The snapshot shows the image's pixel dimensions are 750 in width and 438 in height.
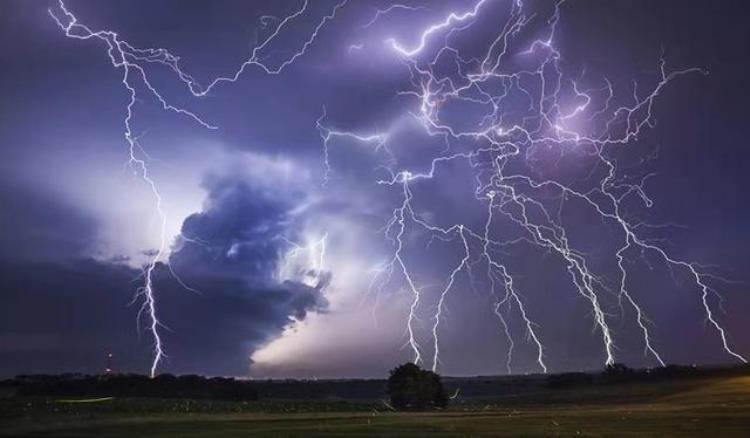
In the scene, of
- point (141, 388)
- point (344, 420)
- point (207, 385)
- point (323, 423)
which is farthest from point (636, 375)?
point (323, 423)

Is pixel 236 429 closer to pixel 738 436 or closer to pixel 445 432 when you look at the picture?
pixel 445 432

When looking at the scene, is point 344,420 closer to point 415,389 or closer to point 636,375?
point 415,389

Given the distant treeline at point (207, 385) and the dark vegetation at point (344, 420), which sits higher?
the distant treeline at point (207, 385)

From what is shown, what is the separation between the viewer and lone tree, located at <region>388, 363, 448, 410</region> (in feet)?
145

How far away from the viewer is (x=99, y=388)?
168 ft

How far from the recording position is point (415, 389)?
4425cm

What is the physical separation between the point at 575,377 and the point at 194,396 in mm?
42625

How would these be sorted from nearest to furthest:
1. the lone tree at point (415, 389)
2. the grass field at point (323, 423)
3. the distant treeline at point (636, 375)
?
the grass field at point (323, 423) < the lone tree at point (415, 389) < the distant treeline at point (636, 375)

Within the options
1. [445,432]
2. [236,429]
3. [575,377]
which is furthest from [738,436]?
[575,377]

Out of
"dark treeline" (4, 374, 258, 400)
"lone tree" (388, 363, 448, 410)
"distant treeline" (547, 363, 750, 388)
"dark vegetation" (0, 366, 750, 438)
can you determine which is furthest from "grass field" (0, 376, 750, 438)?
"distant treeline" (547, 363, 750, 388)

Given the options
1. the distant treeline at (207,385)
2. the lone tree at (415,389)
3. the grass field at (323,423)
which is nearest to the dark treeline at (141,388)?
the distant treeline at (207,385)

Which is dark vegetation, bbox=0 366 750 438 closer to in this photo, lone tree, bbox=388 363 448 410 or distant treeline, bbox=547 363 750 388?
lone tree, bbox=388 363 448 410

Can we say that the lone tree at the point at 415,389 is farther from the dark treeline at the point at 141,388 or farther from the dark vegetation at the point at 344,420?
the dark treeline at the point at 141,388

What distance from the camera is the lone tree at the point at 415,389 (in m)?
44.3
